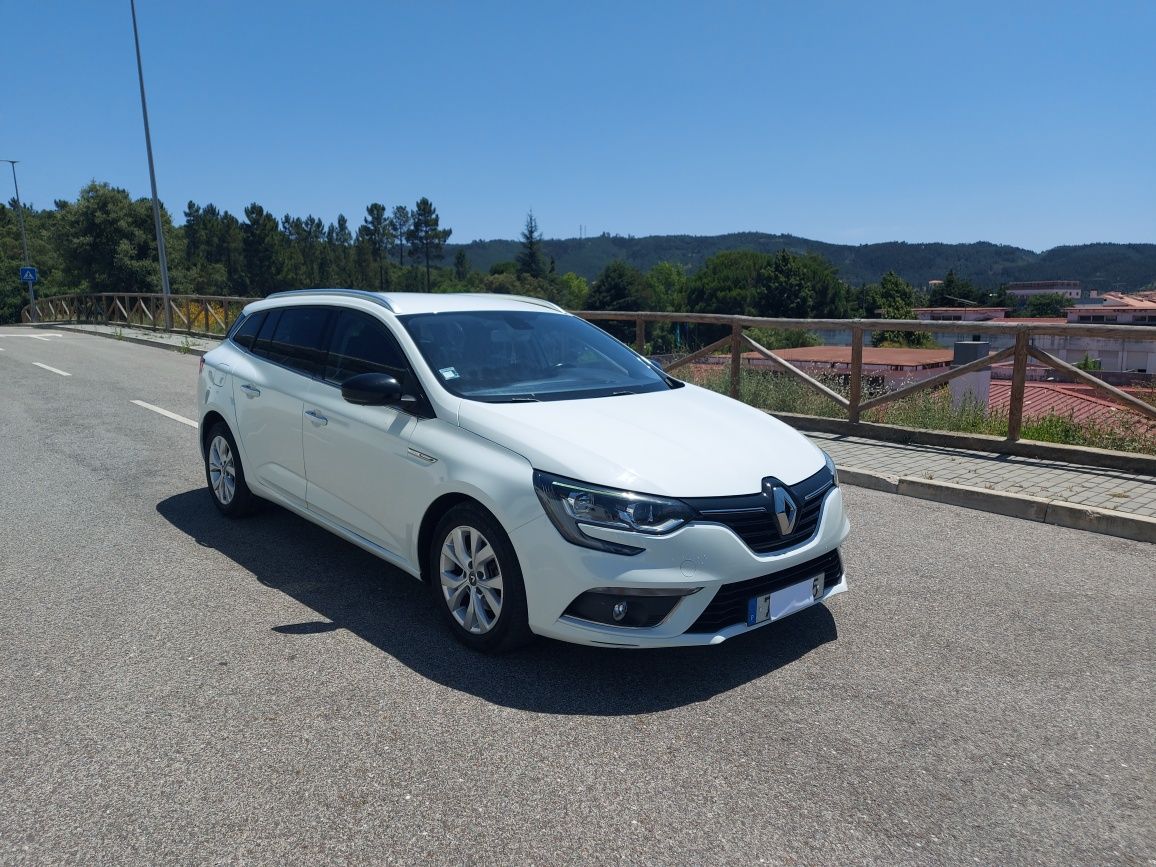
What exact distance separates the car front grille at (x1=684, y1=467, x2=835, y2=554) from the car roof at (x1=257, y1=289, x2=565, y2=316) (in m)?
2.15

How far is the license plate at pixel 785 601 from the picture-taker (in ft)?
12.3

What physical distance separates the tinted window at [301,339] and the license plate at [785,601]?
9.64 feet

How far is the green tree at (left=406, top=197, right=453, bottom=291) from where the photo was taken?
150875mm

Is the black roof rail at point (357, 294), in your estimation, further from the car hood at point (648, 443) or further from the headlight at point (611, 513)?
the headlight at point (611, 513)

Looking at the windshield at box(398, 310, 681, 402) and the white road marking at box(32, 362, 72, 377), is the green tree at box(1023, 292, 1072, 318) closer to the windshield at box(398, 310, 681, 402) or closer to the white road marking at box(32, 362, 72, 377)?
the white road marking at box(32, 362, 72, 377)

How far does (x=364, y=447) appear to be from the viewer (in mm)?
4590

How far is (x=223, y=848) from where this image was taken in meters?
2.67

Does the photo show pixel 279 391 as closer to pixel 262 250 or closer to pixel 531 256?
pixel 262 250

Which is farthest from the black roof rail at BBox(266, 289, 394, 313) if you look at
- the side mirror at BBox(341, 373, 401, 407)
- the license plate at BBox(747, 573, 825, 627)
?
the license plate at BBox(747, 573, 825, 627)

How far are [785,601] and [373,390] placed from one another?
7.26 ft

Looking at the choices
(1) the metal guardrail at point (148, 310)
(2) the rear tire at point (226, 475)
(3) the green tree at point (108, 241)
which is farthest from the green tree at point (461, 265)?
→ (2) the rear tire at point (226, 475)

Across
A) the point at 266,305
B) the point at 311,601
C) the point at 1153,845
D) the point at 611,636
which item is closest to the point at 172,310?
the point at 266,305

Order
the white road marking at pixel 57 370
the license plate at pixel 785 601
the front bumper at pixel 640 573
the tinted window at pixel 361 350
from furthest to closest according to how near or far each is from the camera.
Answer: the white road marking at pixel 57 370 < the tinted window at pixel 361 350 < the license plate at pixel 785 601 < the front bumper at pixel 640 573

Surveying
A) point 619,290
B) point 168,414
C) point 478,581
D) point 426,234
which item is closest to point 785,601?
point 478,581
